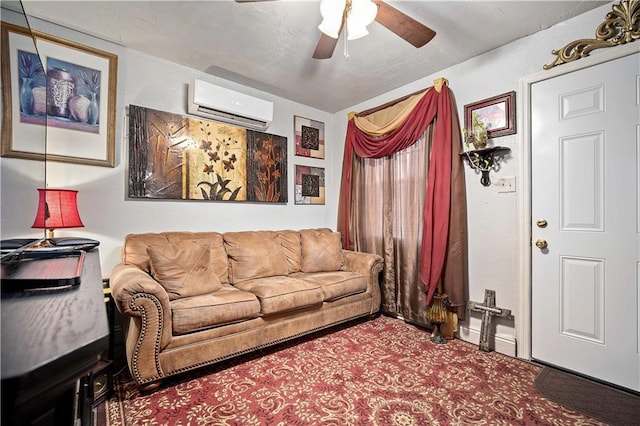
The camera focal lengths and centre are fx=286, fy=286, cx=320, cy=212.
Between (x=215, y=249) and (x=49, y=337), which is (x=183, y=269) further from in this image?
(x=49, y=337)

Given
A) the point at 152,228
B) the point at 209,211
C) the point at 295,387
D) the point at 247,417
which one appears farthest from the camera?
the point at 209,211

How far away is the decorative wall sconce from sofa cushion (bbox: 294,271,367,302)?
1.48 metres

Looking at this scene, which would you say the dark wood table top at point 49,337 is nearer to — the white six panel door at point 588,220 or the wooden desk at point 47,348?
the wooden desk at point 47,348

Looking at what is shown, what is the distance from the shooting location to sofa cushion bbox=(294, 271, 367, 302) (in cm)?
262

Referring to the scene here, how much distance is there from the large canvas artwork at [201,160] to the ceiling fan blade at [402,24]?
1.91 metres

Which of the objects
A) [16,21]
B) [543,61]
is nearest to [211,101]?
[16,21]

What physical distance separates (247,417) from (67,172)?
2235 millimetres

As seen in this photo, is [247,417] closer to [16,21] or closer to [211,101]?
[16,21]

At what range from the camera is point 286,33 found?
2.23 m

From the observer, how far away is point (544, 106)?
2223mm

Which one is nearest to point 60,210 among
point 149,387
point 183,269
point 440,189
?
point 183,269

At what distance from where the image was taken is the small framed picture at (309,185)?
369 cm

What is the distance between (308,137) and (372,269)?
191cm

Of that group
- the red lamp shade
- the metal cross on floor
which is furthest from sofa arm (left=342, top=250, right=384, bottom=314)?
the red lamp shade
